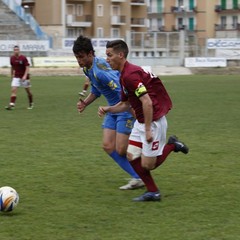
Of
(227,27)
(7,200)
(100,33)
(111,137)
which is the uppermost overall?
(227,27)

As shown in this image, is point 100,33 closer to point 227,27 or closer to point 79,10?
point 79,10

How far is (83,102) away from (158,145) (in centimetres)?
161

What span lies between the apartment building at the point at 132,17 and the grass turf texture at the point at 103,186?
1776 inches

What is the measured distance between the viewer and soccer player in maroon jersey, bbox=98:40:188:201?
26.7 feet

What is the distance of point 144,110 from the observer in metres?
8.09

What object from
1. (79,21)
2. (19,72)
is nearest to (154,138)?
(19,72)

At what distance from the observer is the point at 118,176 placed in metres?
10.5

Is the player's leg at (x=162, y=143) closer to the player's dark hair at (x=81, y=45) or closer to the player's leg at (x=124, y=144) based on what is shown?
the player's leg at (x=124, y=144)

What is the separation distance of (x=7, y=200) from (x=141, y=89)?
1.80m

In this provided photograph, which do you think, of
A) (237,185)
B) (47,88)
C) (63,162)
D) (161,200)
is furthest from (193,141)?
(47,88)

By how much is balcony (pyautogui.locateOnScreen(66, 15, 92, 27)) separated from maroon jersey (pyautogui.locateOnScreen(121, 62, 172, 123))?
2864 inches

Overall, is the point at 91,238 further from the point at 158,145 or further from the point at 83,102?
the point at 83,102

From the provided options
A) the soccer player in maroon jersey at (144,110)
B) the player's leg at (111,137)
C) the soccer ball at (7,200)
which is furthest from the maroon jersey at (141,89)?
the soccer ball at (7,200)

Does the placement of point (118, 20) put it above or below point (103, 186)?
above
